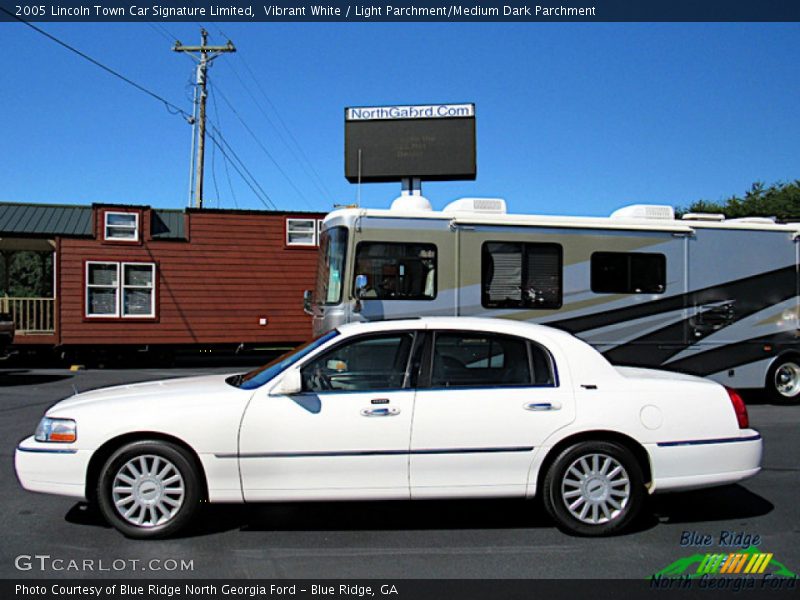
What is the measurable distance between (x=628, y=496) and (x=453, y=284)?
17.9 ft

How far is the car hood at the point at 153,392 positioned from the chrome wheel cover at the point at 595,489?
239 centimetres

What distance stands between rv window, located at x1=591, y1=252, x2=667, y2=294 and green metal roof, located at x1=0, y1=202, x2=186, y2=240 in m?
10.4

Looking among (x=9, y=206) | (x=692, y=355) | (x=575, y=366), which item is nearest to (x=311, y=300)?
(x=692, y=355)

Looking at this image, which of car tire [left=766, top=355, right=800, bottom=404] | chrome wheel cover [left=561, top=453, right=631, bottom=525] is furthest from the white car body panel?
car tire [left=766, top=355, right=800, bottom=404]

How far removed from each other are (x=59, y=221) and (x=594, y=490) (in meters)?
15.7

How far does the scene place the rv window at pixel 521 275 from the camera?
32.7 feet

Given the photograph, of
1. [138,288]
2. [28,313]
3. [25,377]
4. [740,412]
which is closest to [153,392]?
[740,412]

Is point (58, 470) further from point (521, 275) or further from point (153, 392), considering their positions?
point (521, 275)

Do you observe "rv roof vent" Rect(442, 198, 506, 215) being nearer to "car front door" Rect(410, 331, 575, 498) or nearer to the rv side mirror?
the rv side mirror

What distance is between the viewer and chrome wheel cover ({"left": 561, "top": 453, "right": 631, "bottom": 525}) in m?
4.59

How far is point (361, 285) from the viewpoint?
933 cm

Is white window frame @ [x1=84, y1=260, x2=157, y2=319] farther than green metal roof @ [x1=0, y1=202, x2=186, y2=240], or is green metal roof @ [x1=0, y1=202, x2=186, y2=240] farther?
green metal roof @ [x1=0, y1=202, x2=186, y2=240]

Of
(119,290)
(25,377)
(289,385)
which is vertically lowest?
(25,377)
